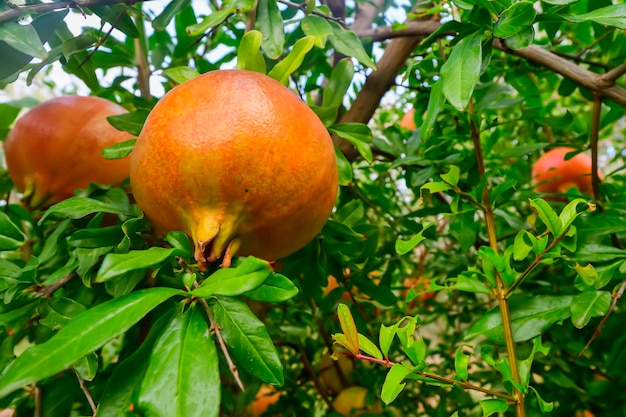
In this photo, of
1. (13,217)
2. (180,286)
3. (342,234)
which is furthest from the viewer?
(13,217)

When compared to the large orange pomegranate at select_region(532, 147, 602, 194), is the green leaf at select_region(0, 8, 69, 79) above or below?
above

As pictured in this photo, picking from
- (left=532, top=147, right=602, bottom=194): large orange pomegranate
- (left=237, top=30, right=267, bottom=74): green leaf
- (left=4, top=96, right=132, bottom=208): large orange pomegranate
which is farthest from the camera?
(left=532, top=147, right=602, bottom=194): large orange pomegranate

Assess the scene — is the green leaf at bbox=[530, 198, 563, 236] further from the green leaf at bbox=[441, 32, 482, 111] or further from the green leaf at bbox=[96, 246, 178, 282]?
the green leaf at bbox=[96, 246, 178, 282]

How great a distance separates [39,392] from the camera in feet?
1.78

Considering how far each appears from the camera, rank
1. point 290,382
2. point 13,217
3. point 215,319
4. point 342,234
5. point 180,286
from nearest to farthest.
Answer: point 215,319 → point 180,286 → point 342,234 → point 13,217 → point 290,382

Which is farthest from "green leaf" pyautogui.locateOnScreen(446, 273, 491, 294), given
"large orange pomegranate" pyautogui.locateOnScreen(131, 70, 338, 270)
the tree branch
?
the tree branch

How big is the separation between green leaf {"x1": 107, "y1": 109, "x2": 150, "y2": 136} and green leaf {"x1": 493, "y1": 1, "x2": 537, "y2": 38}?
368mm

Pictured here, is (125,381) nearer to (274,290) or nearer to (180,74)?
(274,290)

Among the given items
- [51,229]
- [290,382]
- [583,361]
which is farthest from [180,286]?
[583,361]

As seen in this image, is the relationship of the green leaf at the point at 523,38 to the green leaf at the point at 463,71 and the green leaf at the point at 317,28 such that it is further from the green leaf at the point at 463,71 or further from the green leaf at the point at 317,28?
the green leaf at the point at 317,28

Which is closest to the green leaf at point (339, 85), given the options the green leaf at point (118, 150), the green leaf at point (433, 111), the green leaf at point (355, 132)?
the green leaf at point (355, 132)

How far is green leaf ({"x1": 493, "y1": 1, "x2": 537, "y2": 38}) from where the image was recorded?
422 mm

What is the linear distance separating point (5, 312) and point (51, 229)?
9.1 inches

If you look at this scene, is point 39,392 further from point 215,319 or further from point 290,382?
point 290,382
